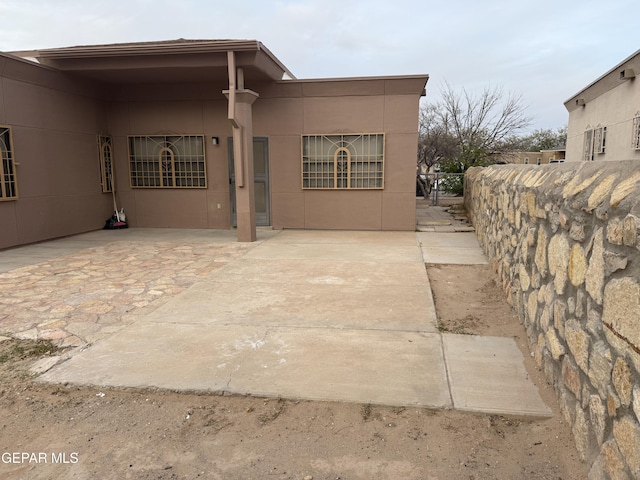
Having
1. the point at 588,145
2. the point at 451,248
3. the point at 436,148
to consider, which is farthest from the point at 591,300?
the point at 436,148

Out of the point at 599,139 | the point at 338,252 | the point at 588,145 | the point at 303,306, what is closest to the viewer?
the point at 303,306

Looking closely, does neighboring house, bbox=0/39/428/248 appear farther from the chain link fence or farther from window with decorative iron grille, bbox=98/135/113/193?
the chain link fence

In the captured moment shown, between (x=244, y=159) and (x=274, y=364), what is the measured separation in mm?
5586

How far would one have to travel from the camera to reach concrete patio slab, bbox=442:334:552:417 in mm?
2697

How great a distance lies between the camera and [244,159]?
8.20 meters

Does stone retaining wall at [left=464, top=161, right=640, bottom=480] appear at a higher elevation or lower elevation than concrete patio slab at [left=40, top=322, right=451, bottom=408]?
higher

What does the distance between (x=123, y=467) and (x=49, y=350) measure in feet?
5.99

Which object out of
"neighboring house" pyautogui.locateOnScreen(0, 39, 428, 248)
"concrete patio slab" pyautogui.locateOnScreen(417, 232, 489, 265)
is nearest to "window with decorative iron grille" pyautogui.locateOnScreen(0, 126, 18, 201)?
"neighboring house" pyautogui.locateOnScreen(0, 39, 428, 248)

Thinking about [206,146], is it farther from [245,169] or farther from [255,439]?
[255,439]

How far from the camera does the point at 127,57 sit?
26.6 ft

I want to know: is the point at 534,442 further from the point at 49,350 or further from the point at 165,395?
the point at 49,350

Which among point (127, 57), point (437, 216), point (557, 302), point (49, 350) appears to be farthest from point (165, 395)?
point (437, 216)
